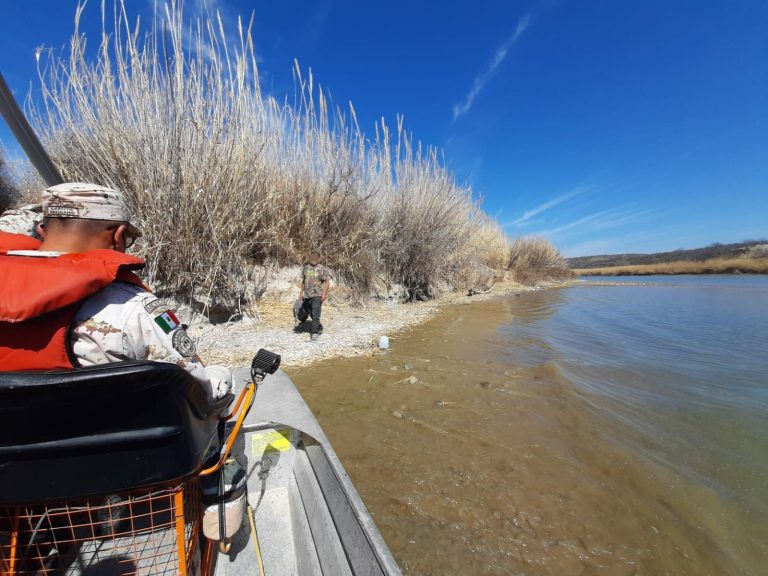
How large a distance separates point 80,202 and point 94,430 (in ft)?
2.69

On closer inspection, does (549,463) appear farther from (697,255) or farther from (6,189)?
(697,255)

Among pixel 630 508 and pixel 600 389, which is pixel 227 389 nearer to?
pixel 630 508

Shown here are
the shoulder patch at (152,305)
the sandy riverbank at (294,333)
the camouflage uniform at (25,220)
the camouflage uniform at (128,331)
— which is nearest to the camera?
the camouflage uniform at (128,331)

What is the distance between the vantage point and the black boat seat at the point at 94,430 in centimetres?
68

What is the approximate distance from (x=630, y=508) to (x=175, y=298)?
6220 millimetres

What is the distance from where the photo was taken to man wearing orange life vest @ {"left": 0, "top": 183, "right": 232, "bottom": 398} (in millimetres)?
771

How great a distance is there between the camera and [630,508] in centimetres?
185

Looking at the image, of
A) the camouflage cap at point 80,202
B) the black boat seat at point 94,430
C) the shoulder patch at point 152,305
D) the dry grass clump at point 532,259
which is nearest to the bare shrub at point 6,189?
the camouflage cap at point 80,202

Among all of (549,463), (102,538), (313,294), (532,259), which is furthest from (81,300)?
(532,259)

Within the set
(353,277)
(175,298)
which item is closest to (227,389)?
(175,298)

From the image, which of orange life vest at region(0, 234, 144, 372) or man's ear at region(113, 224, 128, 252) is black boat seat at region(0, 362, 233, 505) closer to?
orange life vest at region(0, 234, 144, 372)

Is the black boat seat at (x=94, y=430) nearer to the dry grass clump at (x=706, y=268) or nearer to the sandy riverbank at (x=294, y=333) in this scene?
the sandy riverbank at (x=294, y=333)

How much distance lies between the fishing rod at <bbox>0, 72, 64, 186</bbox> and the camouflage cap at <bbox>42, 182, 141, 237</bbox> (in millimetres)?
1018

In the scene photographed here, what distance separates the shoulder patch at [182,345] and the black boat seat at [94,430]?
0.24 m
